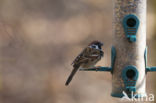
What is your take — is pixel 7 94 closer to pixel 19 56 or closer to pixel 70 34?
pixel 19 56

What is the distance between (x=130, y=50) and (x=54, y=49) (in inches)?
193

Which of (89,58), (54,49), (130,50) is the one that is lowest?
(54,49)

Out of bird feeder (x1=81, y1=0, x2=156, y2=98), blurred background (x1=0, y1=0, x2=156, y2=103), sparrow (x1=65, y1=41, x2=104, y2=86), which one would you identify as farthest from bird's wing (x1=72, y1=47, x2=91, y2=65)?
blurred background (x1=0, y1=0, x2=156, y2=103)

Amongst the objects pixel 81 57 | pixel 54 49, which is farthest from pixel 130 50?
pixel 54 49

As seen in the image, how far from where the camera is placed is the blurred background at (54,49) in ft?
44.1

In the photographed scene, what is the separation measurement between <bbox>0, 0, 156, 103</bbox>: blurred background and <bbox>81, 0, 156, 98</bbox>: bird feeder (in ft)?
12.2

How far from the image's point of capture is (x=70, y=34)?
14445 millimetres

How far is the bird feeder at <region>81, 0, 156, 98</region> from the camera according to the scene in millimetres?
8992

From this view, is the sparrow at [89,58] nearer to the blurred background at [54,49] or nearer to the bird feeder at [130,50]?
the bird feeder at [130,50]

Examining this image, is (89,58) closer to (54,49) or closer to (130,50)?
(130,50)

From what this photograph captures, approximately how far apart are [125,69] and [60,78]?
4.79 metres

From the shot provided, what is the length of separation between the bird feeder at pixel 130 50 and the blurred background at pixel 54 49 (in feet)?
12.2

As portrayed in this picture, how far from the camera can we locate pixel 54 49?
13742mm

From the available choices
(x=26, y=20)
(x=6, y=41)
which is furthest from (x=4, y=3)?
(x=6, y=41)
